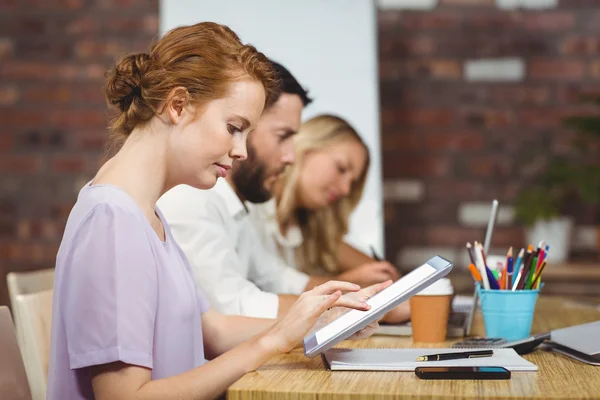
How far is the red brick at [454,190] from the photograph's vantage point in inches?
125

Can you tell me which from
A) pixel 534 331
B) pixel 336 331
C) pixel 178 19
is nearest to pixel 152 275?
pixel 336 331

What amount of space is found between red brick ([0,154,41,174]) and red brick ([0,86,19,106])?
22 centimetres

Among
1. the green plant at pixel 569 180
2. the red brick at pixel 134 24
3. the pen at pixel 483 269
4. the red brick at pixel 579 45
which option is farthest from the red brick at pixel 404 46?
the pen at pixel 483 269

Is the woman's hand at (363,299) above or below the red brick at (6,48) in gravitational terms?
below

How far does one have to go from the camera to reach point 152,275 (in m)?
1.18

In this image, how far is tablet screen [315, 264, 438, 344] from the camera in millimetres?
1211

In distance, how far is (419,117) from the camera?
10.5 ft

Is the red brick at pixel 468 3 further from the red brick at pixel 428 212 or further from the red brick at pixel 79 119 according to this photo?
the red brick at pixel 79 119

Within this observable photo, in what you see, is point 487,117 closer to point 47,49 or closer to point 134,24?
point 134,24

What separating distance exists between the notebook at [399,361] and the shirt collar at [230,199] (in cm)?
73

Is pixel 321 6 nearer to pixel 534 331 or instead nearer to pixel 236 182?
pixel 236 182

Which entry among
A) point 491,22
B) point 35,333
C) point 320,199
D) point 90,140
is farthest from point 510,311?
point 90,140

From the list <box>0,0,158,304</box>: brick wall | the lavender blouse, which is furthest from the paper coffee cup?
<box>0,0,158,304</box>: brick wall

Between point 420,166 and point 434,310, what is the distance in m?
1.72
